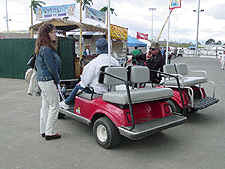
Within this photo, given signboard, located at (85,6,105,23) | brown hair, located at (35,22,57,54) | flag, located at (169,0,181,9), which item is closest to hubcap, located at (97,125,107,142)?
brown hair, located at (35,22,57,54)

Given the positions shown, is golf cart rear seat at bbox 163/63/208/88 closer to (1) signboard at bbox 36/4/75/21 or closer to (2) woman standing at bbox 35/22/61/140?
(2) woman standing at bbox 35/22/61/140

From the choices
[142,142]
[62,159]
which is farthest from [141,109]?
[62,159]

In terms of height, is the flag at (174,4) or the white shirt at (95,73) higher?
the flag at (174,4)

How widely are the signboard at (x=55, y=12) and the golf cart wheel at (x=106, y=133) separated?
347 inches

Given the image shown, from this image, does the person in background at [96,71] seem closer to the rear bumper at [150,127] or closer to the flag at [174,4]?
the rear bumper at [150,127]

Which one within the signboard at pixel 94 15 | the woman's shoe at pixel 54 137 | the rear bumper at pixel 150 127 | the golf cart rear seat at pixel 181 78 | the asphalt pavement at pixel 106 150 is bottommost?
the asphalt pavement at pixel 106 150

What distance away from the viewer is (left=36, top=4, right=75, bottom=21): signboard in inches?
431

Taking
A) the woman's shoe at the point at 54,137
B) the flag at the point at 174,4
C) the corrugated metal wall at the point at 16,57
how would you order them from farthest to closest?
the corrugated metal wall at the point at 16,57 → the flag at the point at 174,4 → the woman's shoe at the point at 54,137

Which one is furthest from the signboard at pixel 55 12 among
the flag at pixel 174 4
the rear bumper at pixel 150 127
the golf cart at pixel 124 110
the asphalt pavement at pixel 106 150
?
the rear bumper at pixel 150 127

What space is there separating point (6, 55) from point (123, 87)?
9.56 meters

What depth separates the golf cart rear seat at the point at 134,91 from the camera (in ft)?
10.5

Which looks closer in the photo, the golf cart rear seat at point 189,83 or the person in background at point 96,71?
the person in background at point 96,71

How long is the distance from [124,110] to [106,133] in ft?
1.68

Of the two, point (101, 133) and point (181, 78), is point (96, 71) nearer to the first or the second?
point (101, 133)
